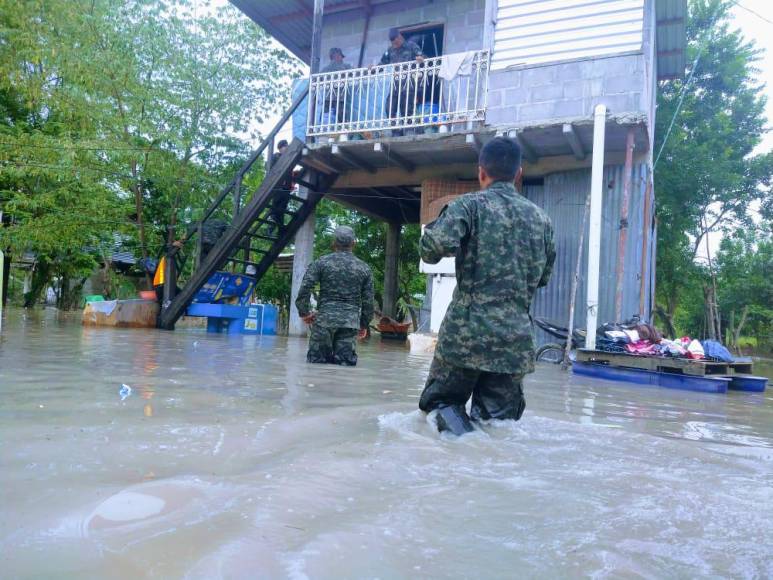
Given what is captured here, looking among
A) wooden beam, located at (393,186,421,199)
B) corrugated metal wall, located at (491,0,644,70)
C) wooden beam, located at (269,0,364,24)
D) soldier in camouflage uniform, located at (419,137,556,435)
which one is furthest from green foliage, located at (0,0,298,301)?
soldier in camouflage uniform, located at (419,137,556,435)

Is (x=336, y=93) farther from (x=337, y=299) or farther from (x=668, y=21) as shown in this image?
(x=668, y=21)

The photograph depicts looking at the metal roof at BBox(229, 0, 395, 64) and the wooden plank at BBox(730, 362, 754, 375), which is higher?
the metal roof at BBox(229, 0, 395, 64)

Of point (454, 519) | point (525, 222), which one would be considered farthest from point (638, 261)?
point (454, 519)

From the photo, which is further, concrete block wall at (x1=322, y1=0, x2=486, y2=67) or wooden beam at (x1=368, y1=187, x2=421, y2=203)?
wooden beam at (x1=368, y1=187, x2=421, y2=203)

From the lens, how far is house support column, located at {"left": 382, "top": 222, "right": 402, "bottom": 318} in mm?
14820

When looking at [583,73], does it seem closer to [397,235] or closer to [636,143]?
[636,143]

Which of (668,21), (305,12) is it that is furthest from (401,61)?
(668,21)

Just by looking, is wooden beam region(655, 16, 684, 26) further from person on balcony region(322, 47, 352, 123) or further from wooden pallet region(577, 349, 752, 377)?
wooden pallet region(577, 349, 752, 377)

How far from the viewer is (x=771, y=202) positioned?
18.2 m

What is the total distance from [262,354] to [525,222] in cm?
473

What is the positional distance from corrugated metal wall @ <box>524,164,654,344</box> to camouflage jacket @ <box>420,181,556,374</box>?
6.10m

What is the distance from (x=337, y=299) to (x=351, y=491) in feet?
13.4

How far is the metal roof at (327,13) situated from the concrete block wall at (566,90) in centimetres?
320

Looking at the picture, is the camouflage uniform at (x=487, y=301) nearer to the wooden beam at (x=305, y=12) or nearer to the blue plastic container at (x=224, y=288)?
the blue plastic container at (x=224, y=288)
